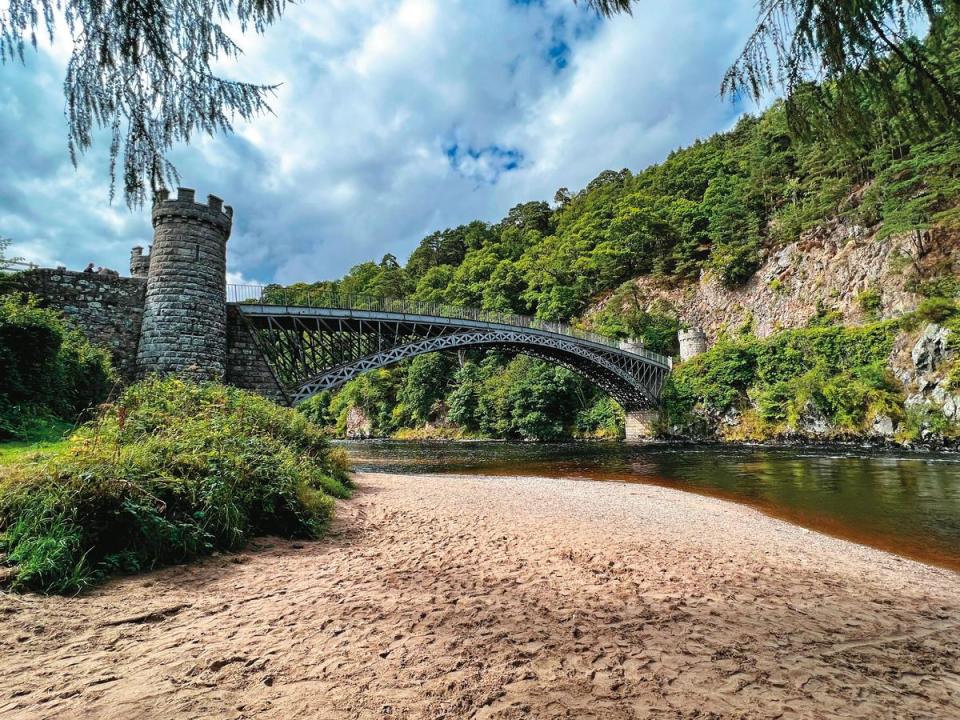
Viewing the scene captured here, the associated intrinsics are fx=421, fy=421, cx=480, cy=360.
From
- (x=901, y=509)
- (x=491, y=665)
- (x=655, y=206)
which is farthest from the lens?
(x=655, y=206)

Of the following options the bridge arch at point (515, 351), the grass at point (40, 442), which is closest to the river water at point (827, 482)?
the bridge arch at point (515, 351)

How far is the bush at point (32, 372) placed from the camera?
739 centimetres

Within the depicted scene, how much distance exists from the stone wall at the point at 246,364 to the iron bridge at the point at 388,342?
0.26 metres

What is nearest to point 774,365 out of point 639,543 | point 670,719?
point 639,543

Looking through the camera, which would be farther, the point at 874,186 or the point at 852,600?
the point at 874,186

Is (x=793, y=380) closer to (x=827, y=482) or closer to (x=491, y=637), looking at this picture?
(x=827, y=482)

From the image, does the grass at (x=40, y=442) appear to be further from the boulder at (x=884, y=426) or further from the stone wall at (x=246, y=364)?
the boulder at (x=884, y=426)

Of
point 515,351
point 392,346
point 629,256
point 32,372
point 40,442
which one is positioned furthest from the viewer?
point 629,256

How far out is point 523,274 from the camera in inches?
2264

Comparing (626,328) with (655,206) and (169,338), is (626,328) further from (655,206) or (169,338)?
(169,338)

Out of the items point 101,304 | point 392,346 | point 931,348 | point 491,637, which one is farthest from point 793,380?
point 101,304

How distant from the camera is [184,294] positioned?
576 inches

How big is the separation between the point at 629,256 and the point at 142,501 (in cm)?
4959

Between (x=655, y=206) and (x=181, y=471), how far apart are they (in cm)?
5515
